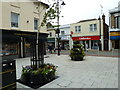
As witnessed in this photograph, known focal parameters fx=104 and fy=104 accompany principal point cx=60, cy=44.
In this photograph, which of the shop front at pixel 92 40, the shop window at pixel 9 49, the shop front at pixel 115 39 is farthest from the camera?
the shop front at pixel 92 40

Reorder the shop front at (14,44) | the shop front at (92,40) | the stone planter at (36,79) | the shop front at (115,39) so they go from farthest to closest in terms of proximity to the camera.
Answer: the shop front at (92,40) < the shop front at (115,39) < the shop front at (14,44) < the stone planter at (36,79)

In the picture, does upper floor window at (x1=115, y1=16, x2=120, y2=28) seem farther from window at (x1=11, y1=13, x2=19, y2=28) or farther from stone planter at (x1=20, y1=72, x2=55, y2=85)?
stone planter at (x1=20, y1=72, x2=55, y2=85)

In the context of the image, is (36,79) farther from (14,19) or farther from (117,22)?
(117,22)

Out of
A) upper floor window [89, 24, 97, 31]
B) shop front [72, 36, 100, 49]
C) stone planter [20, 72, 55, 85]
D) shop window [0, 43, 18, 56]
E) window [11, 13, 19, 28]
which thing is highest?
upper floor window [89, 24, 97, 31]

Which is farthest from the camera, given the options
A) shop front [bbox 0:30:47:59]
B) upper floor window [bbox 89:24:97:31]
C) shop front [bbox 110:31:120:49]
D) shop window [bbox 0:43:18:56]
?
upper floor window [bbox 89:24:97:31]

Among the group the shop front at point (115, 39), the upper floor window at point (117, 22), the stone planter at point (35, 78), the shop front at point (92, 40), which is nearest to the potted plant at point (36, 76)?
the stone planter at point (35, 78)

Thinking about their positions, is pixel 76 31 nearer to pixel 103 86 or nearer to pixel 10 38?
pixel 10 38

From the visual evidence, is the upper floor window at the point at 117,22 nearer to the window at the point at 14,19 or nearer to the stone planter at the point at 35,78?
the window at the point at 14,19

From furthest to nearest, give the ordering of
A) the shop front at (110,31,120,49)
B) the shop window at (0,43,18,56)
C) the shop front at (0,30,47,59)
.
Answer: the shop front at (110,31,120,49), the shop window at (0,43,18,56), the shop front at (0,30,47,59)

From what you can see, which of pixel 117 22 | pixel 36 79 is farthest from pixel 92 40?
pixel 36 79

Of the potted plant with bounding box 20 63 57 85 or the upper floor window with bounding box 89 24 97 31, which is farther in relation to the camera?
the upper floor window with bounding box 89 24 97 31

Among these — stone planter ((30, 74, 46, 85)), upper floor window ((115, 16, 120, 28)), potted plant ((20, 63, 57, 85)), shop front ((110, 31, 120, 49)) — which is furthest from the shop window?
upper floor window ((115, 16, 120, 28))

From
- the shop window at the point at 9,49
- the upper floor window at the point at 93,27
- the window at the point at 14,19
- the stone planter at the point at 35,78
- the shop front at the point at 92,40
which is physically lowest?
the stone planter at the point at 35,78

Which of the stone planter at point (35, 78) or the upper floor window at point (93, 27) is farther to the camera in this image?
the upper floor window at point (93, 27)
